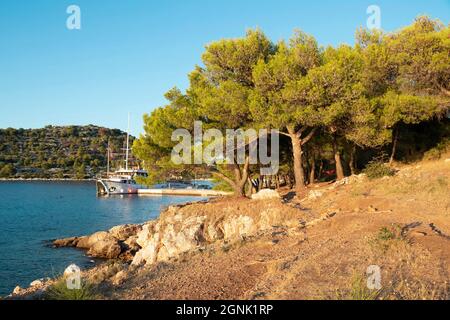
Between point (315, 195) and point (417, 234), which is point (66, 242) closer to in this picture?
point (315, 195)

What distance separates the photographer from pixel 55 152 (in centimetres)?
16162

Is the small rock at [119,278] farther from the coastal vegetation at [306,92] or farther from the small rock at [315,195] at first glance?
the coastal vegetation at [306,92]

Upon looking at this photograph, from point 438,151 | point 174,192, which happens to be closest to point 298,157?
point 438,151

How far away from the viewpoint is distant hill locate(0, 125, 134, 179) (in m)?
145

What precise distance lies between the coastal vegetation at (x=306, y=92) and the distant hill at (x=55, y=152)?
4310 inches

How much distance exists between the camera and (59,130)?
192m

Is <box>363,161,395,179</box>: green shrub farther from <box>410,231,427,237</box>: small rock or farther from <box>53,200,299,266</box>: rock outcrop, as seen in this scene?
<box>410,231,427,237</box>: small rock

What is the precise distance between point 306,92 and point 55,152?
158097 mm

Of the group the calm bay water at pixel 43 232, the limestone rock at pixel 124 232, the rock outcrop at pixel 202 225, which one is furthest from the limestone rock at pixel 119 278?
the limestone rock at pixel 124 232

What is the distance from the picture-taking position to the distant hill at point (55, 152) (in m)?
145

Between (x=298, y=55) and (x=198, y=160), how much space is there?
23.5 feet
